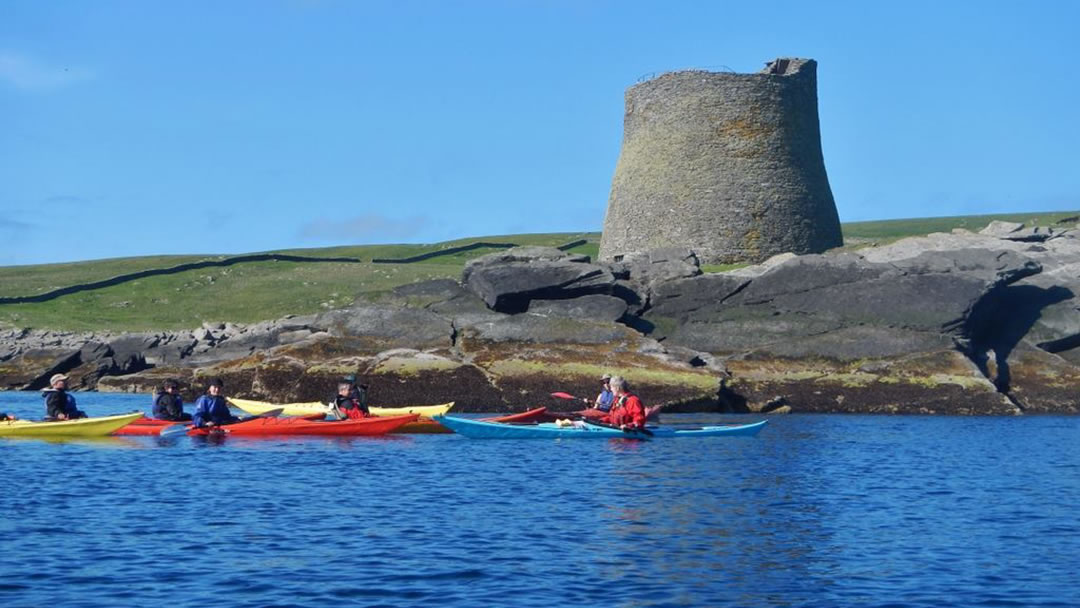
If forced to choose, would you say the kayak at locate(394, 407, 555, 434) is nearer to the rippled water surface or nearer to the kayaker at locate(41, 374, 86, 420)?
the rippled water surface

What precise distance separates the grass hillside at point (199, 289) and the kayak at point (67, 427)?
30.4 metres

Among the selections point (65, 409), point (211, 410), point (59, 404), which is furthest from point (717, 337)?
point (59, 404)

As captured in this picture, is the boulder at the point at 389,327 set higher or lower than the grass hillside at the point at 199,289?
lower

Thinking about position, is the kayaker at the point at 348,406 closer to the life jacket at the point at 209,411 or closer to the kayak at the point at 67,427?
the life jacket at the point at 209,411

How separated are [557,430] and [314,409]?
6.99m

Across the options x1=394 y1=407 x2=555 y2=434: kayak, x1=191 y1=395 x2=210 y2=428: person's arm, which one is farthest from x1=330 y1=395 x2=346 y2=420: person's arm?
x1=191 y1=395 x2=210 y2=428: person's arm

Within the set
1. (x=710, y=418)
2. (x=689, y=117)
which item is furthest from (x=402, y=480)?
(x=689, y=117)

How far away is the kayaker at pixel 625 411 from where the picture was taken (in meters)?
29.6

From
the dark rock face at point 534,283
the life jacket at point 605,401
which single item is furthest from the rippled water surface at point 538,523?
the dark rock face at point 534,283

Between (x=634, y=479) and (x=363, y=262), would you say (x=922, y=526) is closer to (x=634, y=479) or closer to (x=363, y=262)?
(x=634, y=479)

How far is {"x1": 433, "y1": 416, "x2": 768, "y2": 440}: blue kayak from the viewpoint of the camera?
3003 cm

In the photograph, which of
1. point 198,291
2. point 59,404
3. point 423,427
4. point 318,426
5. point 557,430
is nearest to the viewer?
point 59,404

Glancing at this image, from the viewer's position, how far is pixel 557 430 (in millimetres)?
30250

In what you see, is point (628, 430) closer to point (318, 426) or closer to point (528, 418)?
point (528, 418)
